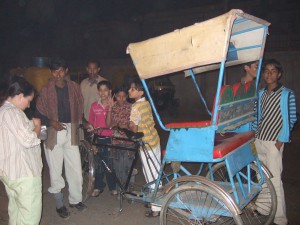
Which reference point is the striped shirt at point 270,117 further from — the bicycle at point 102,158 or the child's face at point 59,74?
the child's face at point 59,74

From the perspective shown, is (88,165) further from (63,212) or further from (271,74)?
(271,74)

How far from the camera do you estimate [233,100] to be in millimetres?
2986

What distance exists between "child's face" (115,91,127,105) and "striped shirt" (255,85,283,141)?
1.92m

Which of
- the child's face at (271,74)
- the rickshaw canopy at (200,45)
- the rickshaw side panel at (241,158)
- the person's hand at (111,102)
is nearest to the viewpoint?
the rickshaw canopy at (200,45)

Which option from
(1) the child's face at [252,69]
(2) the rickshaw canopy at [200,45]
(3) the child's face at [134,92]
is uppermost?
(2) the rickshaw canopy at [200,45]

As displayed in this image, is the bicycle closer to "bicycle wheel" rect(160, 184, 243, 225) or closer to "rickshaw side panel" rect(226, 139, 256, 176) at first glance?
"bicycle wheel" rect(160, 184, 243, 225)

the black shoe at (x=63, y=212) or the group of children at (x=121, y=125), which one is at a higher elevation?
the group of children at (x=121, y=125)

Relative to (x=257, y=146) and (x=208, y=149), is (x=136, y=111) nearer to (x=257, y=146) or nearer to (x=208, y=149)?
(x=208, y=149)

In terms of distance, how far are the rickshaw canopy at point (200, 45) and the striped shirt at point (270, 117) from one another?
1.68 ft

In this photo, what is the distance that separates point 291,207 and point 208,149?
2.24 m

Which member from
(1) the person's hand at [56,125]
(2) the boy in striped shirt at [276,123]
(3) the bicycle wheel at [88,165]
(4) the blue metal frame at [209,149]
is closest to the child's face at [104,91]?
(3) the bicycle wheel at [88,165]

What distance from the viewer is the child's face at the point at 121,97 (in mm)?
4270

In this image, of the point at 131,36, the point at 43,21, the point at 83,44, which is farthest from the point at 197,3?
the point at 43,21

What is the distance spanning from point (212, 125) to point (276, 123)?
115 cm
